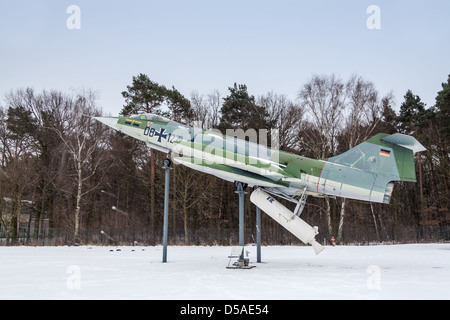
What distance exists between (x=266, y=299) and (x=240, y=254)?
494 cm

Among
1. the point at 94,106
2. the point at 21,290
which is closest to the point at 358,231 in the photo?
the point at 94,106

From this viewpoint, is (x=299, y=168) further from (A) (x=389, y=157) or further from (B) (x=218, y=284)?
(B) (x=218, y=284)

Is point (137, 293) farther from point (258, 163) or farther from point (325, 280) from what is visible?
point (258, 163)

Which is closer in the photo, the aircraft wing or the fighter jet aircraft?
the fighter jet aircraft

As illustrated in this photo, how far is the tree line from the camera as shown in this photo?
85.4 ft

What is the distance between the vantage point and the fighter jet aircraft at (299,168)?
10570 mm
